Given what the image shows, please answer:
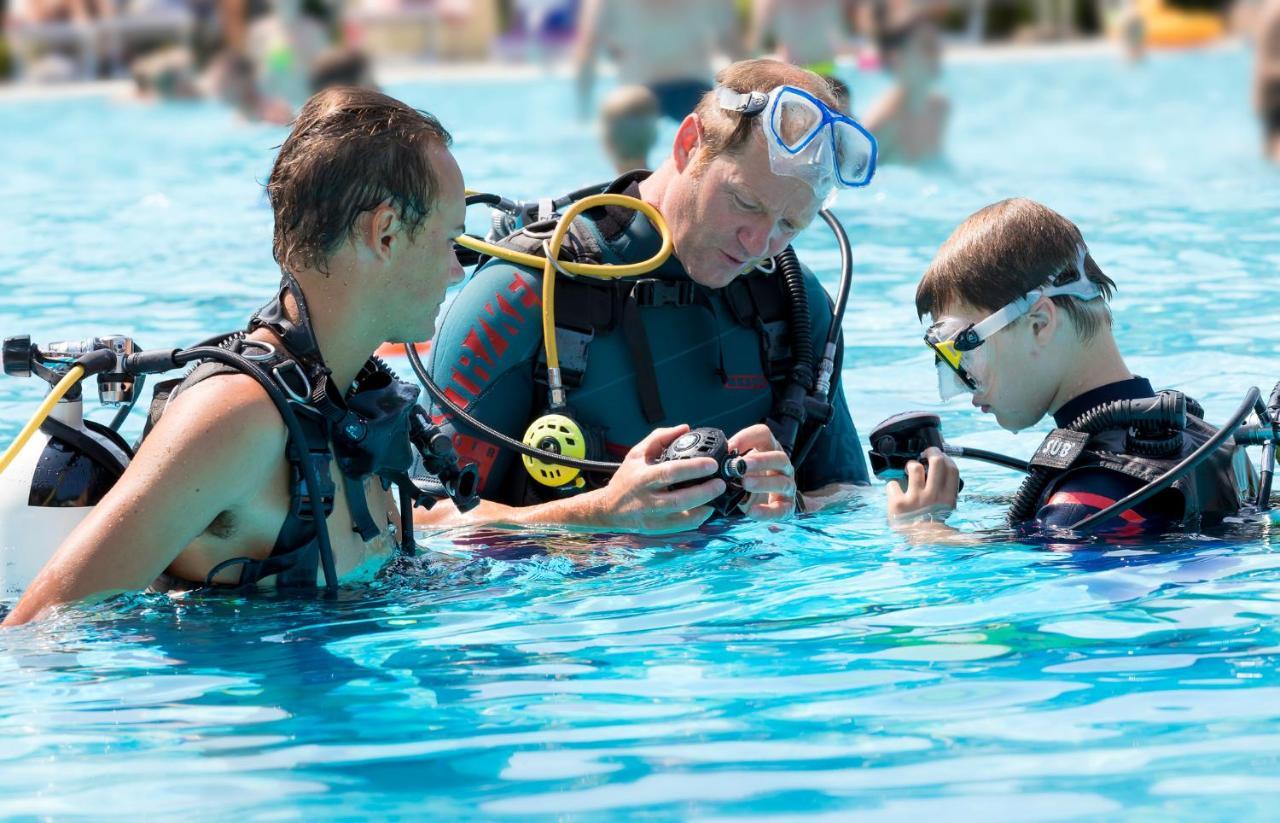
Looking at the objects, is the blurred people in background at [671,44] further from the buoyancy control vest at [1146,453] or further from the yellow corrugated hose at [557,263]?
the buoyancy control vest at [1146,453]

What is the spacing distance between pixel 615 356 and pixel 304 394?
1259 mm

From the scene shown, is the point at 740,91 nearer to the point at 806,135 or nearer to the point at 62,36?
the point at 806,135

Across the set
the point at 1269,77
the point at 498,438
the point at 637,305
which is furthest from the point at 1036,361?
the point at 1269,77

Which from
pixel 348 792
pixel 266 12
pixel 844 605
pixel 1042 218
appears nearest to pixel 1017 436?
pixel 1042 218

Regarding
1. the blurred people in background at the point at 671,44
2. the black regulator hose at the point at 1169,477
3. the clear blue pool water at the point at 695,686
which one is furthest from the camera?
the blurred people in background at the point at 671,44

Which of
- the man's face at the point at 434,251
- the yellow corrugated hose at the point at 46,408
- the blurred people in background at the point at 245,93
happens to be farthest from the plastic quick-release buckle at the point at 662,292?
the blurred people in background at the point at 245,93

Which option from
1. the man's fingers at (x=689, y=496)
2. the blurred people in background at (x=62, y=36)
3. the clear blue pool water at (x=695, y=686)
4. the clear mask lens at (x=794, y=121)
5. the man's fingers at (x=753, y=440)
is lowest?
the clear blue pool water at (x=695, y=686)

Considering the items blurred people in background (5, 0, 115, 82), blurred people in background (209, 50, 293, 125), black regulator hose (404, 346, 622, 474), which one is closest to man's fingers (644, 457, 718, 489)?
black regulator hose (404, 346, 622, 474)

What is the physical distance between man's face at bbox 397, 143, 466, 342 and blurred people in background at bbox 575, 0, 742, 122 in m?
7.61

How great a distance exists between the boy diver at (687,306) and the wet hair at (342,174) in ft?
3.03

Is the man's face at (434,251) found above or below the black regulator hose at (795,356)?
above

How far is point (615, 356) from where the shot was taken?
163 inches

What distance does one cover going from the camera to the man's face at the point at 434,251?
312 cm

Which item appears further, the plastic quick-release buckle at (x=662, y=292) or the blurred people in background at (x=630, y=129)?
the blurred people in background at (x=630, y=129)
